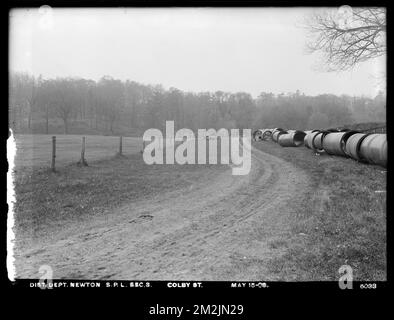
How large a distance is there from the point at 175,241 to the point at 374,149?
9.17 metres

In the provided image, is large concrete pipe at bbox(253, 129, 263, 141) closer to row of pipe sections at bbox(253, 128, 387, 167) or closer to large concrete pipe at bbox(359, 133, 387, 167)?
row of pipe sections at bbox(253, 128, 387, 167)

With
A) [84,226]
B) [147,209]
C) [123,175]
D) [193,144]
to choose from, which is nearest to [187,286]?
[84,226]

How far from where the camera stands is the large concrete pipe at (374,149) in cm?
1005

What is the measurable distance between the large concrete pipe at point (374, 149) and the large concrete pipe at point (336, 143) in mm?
2922

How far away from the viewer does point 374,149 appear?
35.2ft

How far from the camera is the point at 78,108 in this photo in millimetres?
35781

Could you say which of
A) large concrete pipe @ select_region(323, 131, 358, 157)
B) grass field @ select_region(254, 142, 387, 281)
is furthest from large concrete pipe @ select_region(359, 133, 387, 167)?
large concrete pipe @ select_region(323, 131, 358, 157)

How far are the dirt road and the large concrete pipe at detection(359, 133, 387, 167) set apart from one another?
362 cm

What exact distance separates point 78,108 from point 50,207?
31.5m

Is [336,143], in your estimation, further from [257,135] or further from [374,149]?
[257,135]
